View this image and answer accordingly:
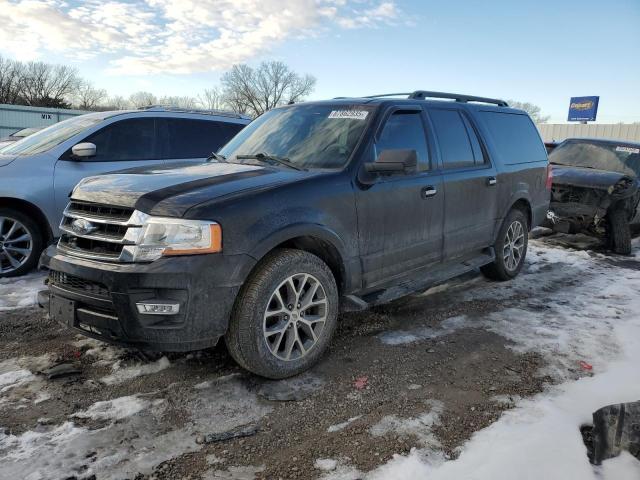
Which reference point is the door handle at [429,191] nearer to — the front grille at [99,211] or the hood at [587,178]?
Result: the front grille at [99,211]

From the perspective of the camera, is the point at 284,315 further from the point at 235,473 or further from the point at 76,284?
the point at 76,284

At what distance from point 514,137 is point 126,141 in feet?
15.5

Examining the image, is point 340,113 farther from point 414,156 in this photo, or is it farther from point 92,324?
point 92,324

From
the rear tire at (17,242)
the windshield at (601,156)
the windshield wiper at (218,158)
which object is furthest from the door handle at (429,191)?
the windshield at (601,156)

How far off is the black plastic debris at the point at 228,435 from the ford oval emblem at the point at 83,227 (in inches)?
57.2

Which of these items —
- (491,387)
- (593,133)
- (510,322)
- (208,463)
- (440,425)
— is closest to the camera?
(208,463)

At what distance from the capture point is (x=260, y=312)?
3029 millimetres

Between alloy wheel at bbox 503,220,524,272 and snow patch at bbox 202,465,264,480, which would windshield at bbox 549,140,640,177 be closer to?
alloy wheel at bbox 503,220,524,272

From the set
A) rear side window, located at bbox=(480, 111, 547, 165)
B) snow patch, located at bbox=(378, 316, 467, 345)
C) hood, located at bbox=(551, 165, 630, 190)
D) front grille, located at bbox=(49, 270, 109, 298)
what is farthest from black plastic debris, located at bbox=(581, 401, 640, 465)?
hood, located at bbox=(551, 165, 630, 190)

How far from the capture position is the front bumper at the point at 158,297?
2.75 meters

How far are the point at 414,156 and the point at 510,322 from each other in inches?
76.1

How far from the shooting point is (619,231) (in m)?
7.34

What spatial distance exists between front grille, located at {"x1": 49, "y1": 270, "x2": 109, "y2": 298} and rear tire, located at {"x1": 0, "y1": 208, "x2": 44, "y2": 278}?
2.64 m

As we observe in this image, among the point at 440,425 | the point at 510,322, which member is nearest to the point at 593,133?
the point at 510,322
